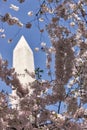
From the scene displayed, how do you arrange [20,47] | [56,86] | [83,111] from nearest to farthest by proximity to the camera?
[56,86], [83,111], [20,47]

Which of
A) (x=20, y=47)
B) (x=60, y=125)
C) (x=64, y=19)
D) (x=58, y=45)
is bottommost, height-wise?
(x=60, y=125)

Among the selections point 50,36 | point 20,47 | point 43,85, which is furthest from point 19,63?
point 43,85

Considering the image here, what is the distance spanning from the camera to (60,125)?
521 centimetres

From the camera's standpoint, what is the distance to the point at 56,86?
5191mm

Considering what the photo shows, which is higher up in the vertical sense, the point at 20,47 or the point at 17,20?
the point at 20,47

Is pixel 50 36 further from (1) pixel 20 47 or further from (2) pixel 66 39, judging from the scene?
(1) pixel 20 47

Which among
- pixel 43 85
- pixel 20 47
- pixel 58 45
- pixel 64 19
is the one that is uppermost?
pixel 20 47

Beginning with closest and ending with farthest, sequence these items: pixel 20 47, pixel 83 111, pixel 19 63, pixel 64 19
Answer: pixel 83 111 → pixel 64 19 → pixel 19 63 → pixel 20 47

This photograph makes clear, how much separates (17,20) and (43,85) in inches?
51.6

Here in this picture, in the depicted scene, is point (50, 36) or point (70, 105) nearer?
point (70, 105)

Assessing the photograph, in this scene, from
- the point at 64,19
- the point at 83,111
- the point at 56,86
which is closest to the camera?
the point at 56,86

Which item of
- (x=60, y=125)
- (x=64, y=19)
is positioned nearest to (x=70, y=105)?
(x=60, y=125)

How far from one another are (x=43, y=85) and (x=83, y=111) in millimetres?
748

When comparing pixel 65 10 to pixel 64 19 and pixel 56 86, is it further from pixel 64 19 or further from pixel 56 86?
pixel 56 86
